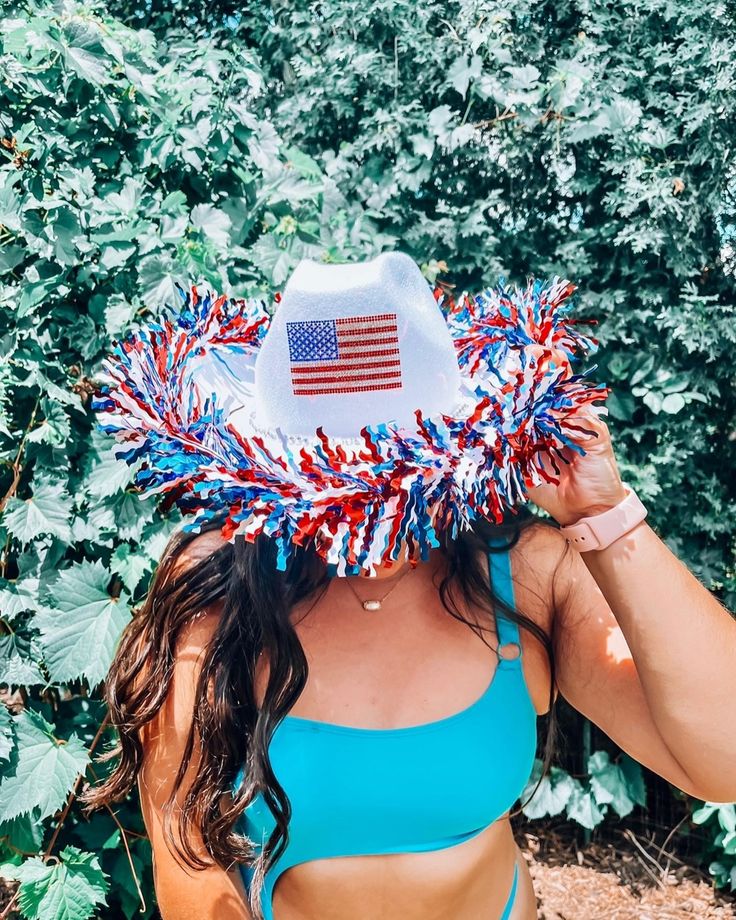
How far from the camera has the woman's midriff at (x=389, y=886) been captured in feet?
4.15

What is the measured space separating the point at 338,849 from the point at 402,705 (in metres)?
0.23

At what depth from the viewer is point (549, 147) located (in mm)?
2699

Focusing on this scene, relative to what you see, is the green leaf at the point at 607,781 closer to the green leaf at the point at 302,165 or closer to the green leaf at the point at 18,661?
the green leaf at the point at 18,661

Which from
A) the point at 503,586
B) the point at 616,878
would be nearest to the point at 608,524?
the point at 503,586

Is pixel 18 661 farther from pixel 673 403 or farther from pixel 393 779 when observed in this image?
pixel 673 403

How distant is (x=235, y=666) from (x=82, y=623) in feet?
2.41

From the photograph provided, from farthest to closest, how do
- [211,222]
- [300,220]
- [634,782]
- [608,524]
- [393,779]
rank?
[634,782]
[300,220]
[211,222]
[393,779]
[608,524]

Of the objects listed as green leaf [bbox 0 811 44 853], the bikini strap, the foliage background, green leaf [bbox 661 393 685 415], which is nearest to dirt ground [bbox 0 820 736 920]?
the foliage background

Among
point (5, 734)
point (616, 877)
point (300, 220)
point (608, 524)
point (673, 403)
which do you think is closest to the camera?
point (608, 524)

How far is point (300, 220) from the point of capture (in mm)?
2291

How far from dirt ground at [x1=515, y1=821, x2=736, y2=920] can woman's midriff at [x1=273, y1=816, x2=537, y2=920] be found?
1.93 m

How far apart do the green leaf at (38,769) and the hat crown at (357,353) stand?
1.15 meters

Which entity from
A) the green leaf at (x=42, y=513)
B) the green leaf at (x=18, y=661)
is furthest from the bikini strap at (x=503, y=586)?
the green leaf at (x=18, y=661)

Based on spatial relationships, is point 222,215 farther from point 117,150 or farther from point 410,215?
point 410,215
